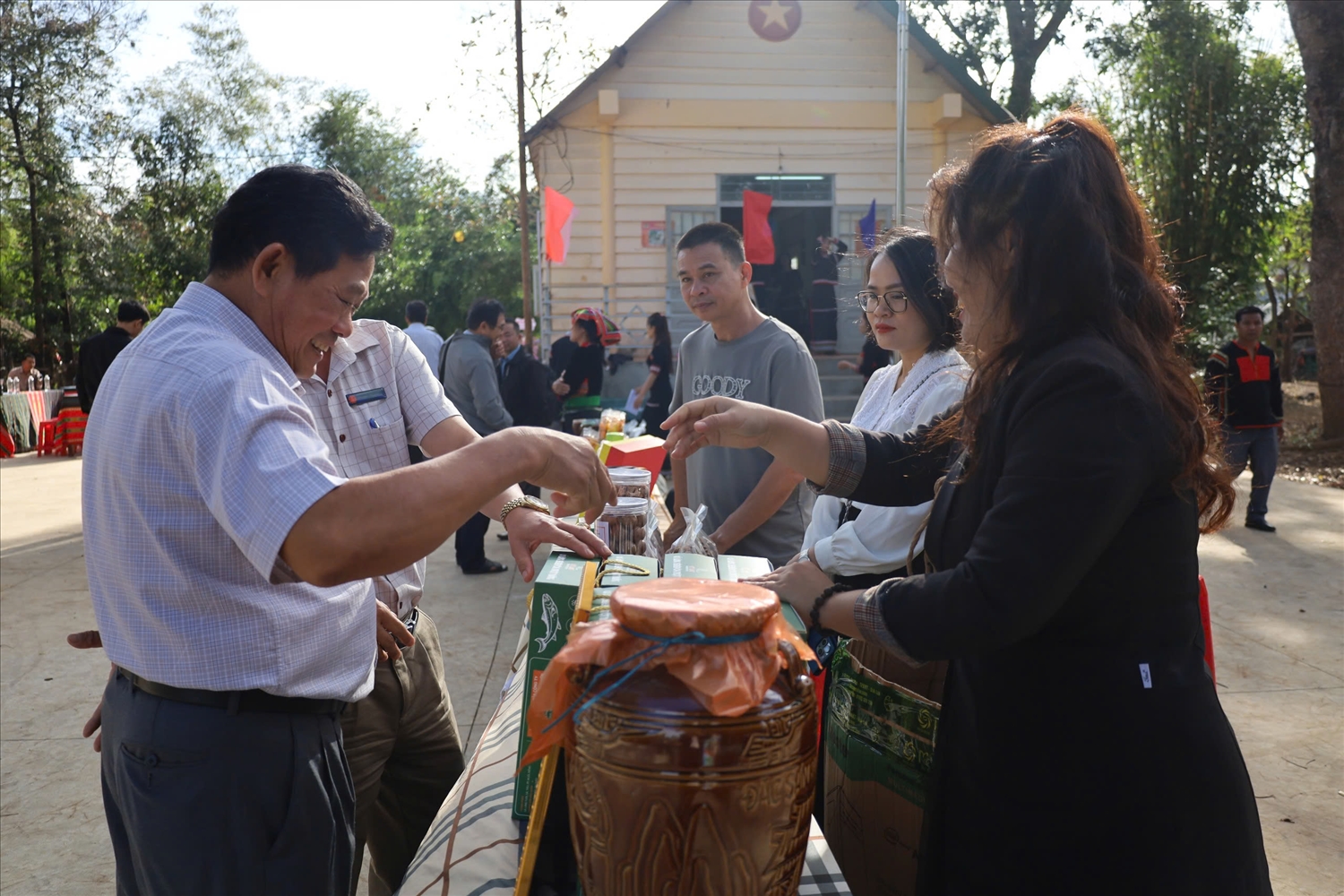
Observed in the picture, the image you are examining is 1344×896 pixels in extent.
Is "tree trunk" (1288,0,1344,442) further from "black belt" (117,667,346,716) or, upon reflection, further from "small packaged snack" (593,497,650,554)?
"black belt" (117,667,346,716)

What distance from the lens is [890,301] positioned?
112 inches

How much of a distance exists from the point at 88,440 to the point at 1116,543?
168 centimetres

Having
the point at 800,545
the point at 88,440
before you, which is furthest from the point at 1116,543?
the point at 800,545

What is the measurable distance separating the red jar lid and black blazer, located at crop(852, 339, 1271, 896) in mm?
331

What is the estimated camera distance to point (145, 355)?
58.7 inches

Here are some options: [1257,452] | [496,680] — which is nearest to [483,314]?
[496,680]

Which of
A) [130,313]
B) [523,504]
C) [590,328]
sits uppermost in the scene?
[130,313]

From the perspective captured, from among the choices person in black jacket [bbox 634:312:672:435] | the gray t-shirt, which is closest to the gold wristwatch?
the gray t-shirt

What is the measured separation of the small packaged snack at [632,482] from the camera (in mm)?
2314

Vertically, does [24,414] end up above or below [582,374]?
below

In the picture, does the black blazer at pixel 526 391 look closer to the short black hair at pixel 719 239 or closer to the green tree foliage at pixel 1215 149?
the short black hair at pixel 719 239

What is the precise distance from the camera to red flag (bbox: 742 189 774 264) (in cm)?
1129

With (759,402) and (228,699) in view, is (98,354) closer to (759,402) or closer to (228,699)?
(759,402)

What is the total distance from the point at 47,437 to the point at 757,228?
12.4 meters
